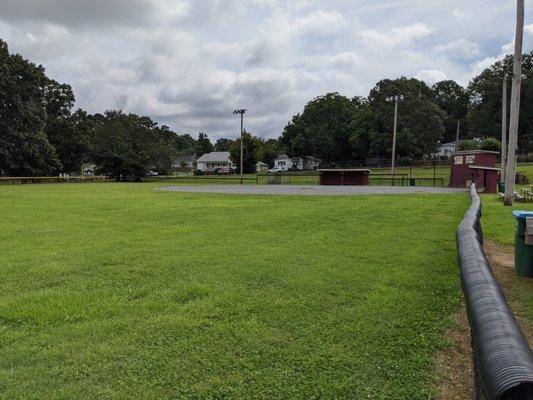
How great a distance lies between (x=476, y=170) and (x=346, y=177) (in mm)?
13186

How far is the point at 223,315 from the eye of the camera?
4.39 meters

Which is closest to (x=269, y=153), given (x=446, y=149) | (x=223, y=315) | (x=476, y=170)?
(x=446, y=149)

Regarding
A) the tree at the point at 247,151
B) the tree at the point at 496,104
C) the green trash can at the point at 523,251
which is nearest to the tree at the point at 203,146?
the tree at the point at 247,151

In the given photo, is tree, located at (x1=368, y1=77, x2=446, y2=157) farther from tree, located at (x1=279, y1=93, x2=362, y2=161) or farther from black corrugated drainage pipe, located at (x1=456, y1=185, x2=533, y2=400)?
black corrugated drainage pipe, located at (x1=456, y1=185, x2=533, y2=400)

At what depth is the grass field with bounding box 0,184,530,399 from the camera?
Result: 311 centimetres

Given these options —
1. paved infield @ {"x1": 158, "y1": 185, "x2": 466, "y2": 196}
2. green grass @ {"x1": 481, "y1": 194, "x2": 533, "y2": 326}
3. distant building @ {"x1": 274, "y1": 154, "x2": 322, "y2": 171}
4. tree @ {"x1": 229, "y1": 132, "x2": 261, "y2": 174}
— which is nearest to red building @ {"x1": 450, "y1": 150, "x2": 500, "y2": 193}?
paved infield @ {"x1": 158, "y1": 185, "x2": 466, "y2": 196}

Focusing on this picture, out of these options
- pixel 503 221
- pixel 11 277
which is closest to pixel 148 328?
pixel 11 277

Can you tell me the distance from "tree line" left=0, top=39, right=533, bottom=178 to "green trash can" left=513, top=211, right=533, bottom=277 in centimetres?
5293

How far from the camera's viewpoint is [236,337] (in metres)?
3.84

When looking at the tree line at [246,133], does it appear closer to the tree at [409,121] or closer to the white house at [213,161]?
the tree at [409,121]

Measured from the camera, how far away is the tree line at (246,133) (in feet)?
166

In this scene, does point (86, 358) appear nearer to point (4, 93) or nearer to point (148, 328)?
point (148, 328)

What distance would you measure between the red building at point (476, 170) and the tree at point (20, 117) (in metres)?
44.6

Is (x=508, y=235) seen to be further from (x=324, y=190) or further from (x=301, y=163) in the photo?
(x=301, y=163)
